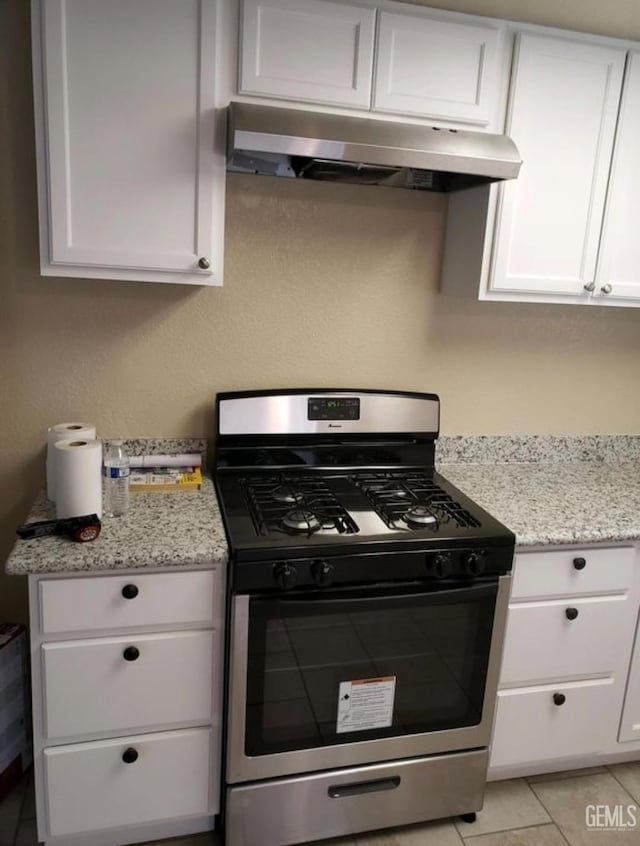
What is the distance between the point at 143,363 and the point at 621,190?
5.20 feet

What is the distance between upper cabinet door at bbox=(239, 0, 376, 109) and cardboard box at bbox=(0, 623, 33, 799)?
1.70 metres

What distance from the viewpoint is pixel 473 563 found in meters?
1.73

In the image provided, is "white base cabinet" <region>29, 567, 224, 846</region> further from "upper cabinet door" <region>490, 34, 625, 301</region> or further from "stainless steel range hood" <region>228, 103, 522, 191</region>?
"upper cabinet door" <region>490, 34, 625, 301</region>

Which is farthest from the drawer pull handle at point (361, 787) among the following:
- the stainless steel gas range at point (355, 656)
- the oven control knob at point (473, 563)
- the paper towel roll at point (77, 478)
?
the paper towel roll at point (77, 478)

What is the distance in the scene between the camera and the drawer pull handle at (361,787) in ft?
5.94

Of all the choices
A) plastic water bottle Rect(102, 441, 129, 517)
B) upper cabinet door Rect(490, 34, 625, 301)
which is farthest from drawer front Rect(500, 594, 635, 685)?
plastic water bottle Rect(102, 441, 129, 517)

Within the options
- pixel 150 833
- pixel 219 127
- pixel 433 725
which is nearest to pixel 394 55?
pixel 219 127

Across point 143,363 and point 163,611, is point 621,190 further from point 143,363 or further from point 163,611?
point 163,611

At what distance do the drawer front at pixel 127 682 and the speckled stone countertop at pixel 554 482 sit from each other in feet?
3.05

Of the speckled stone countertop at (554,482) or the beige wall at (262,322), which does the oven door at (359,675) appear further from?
the beige wall at (262,322)

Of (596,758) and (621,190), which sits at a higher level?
(621,190)

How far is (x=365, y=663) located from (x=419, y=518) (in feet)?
1.35

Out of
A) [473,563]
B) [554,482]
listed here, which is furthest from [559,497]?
[473,563]

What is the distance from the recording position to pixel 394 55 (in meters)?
1.77
